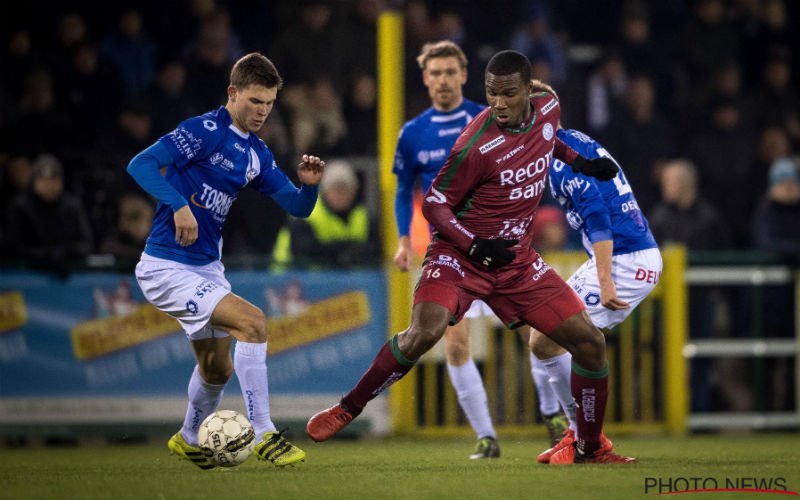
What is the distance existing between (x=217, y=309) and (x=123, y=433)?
11.5ft

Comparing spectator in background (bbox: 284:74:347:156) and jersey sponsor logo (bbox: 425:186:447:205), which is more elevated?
spectator in background (bbox: 284:74:347:156)

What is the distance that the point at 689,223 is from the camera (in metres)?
11.7

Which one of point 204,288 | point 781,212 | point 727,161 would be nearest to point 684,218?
point 781,212

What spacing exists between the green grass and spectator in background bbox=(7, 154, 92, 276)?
5.41 ft

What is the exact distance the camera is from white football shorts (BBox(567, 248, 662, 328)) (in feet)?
25.6

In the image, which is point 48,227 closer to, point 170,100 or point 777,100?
point 170,100

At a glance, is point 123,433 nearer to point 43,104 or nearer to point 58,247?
point 58,247

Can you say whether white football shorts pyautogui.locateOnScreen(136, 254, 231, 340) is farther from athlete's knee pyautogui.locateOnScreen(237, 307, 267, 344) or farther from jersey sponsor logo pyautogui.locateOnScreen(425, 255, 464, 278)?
jersey sponsor logo pyautogui.locateOnScreen(425, 255, 464, 278)

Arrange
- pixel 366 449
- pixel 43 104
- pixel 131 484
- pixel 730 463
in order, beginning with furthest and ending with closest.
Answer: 1. pixel 43 104
2. pixel 366 449
3. pixel 730 463
4. pixel 131 484

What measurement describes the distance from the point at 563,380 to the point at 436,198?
156 cm

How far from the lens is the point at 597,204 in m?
7.52

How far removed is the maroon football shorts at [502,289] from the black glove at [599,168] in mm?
568

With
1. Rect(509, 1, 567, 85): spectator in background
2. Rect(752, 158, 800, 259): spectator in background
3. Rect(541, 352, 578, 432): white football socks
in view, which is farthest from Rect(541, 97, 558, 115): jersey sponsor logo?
Rect(509, 1, 567, 85): spectator in background

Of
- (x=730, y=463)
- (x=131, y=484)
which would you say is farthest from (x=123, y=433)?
(x=730, y=463)
